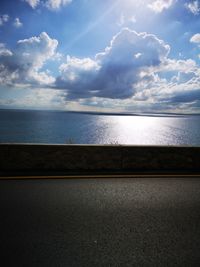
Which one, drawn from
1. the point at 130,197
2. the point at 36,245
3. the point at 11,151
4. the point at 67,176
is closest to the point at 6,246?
the point at 36,245

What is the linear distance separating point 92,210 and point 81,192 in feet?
3.31

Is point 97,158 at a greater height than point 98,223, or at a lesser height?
greater

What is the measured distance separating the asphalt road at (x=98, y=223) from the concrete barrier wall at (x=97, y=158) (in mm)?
1229

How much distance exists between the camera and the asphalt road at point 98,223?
3537mm

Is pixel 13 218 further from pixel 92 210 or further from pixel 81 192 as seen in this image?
pixel 81 192

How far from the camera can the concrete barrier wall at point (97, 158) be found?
791 cm

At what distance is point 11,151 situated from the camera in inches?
311

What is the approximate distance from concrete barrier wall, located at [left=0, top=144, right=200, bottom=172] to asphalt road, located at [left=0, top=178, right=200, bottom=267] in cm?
123

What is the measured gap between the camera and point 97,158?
8.23m

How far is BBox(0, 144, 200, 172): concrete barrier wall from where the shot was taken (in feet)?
25.9

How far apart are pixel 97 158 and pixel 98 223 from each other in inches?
149

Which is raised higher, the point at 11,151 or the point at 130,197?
the point at 11,151

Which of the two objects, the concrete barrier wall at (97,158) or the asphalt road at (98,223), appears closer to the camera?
the asphalt road at (98,223)

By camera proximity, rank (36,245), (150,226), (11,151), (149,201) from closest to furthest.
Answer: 1. (36,245)
2. (150,226)
3. (149,201)
4. (11,151)
